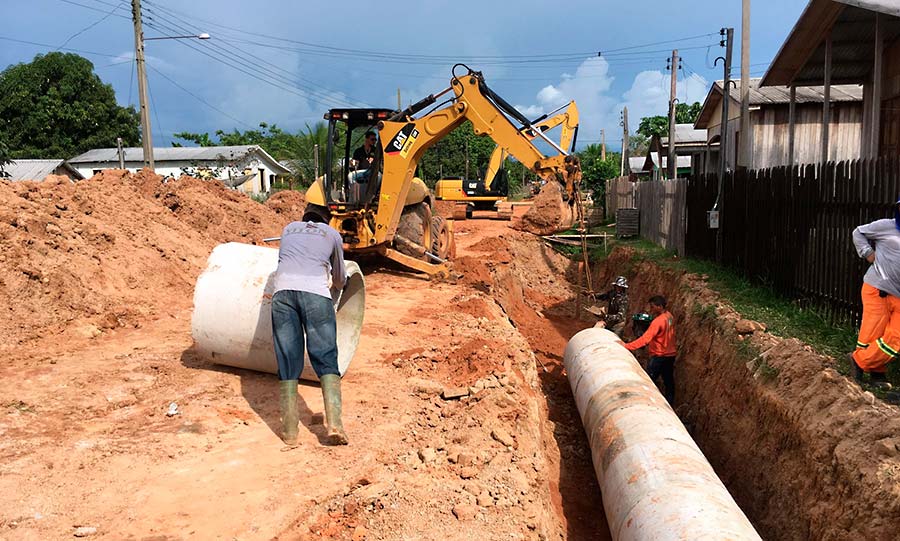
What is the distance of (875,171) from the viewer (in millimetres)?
6266

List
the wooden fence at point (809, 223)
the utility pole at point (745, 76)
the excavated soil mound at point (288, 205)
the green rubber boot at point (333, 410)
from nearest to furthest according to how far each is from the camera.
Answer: the green rubber boot at point (333, 410) < the wooden fence at point (809, 223) < the utility pole at point (745, 76) < the excavated soil mound at point (288, 205)

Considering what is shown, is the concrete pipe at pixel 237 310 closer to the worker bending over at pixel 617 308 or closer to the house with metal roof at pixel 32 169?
the worker bending over at pixel 617 308

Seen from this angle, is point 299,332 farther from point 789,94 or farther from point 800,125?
point 800,125

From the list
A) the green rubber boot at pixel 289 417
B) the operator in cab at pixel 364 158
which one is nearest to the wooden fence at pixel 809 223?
the green rubber boot at pixel 289 417

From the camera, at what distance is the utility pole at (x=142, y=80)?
58.0 feet

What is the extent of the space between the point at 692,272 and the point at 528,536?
7.36 metres

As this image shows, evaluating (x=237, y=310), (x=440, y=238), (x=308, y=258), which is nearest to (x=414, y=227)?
(x=440, y=238)

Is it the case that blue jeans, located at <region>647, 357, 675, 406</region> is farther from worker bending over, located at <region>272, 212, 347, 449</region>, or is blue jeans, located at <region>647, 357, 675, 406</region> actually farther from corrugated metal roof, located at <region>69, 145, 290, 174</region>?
corrugated metal roof, located at <region>69, 145, 290, 174</region>

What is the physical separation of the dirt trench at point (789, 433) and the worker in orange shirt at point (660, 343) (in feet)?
1.30

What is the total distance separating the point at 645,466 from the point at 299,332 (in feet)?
9.35

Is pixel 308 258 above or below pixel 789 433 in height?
above

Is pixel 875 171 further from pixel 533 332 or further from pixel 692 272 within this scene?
pixel 533 332

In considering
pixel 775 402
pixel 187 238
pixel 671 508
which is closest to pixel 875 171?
pixel 775 402

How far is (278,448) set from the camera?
4.62m
